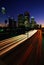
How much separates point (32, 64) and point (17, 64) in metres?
1.19

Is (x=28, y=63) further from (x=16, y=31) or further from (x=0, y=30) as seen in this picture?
(x=0, y=30)

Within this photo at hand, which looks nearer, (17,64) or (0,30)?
(17,64)

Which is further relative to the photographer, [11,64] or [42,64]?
[42,64]

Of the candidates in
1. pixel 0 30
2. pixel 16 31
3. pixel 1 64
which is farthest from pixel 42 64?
pixel 0 30

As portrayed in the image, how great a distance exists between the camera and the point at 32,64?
560 inches

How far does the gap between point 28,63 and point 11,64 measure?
1.55 metres

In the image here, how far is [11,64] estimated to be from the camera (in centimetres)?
1355

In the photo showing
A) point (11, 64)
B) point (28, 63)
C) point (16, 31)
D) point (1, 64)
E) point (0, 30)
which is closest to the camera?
point (1, 64)

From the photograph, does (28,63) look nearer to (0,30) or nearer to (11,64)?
(11,64)

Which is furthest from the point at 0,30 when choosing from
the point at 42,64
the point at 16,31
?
the point at 42,64

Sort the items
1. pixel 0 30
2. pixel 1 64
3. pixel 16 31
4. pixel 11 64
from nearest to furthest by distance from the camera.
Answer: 1. pixel 1 64
2. pixel 11 64
3. pixel 16 31
4. pixel 0 30

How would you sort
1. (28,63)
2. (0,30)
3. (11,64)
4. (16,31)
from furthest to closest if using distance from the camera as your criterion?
(0,30)
(16,31)
(28,63)
(11,64)

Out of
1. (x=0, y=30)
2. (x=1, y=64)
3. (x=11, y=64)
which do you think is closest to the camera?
(x=1, y=64)

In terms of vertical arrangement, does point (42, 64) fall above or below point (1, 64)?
below
